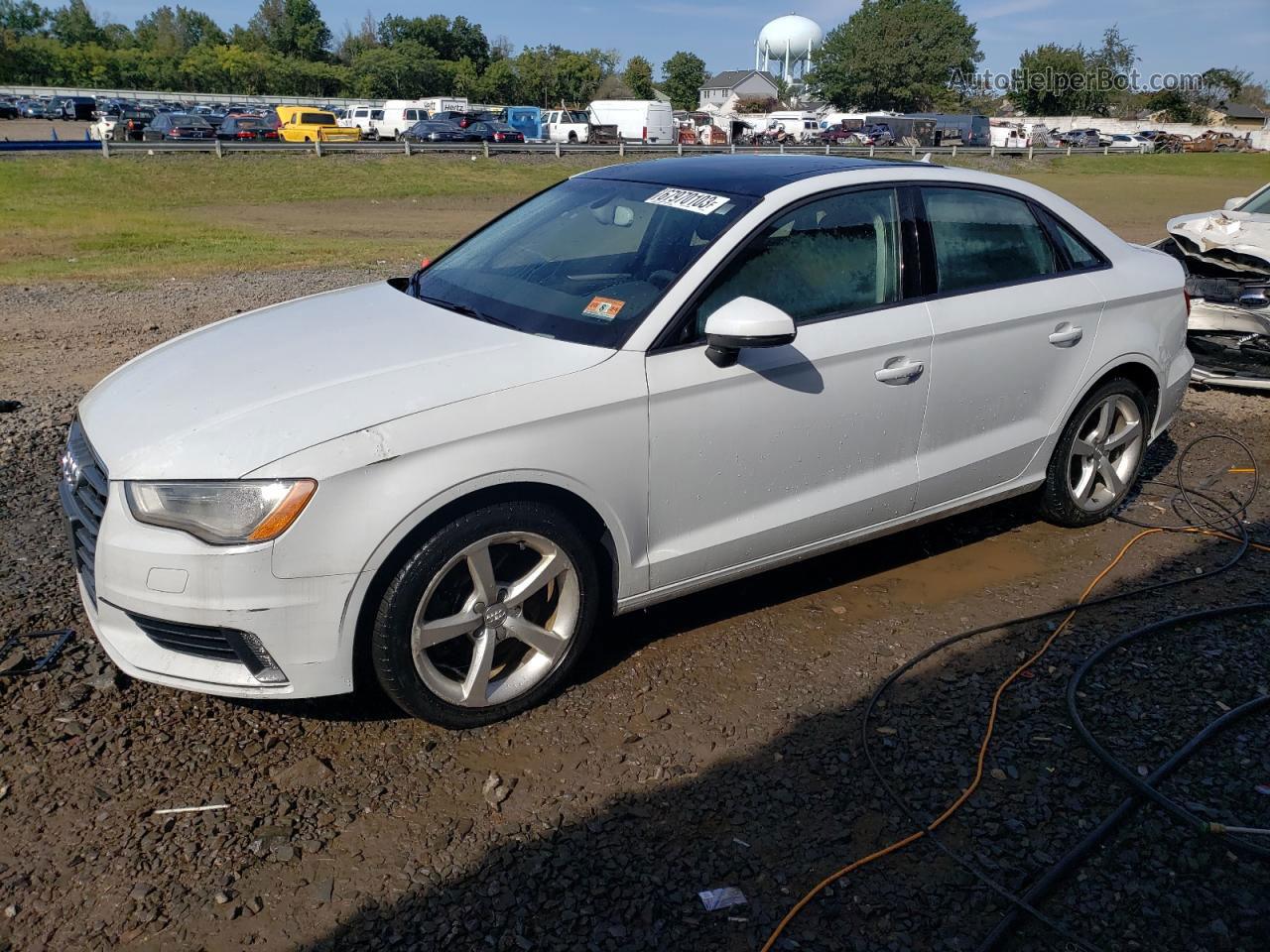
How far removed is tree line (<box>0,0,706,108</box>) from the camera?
99.0 metres

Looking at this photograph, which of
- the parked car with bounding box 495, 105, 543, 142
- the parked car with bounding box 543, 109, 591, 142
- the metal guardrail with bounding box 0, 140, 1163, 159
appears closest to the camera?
the metal guardrail with bounding box 0, 140, 1163, 159

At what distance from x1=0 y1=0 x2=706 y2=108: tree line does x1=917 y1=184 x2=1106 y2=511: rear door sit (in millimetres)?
108707

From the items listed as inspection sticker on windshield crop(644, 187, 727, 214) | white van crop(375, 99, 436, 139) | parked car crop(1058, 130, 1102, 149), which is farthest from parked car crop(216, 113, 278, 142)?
parked car crop(1058, 130, 1102, 149)

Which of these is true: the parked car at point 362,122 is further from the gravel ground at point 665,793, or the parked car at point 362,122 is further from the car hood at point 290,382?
the gravel ground at point 665,793

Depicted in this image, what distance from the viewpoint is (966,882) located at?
2846mm

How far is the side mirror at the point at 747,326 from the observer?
3.41 metres

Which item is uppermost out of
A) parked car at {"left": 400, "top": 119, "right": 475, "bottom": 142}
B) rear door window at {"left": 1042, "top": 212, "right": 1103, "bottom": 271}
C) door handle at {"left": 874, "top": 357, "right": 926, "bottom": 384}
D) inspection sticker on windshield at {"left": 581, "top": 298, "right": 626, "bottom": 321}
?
parked car at {"left": 400, "top": 119, "right": 475, "bottom": 142}

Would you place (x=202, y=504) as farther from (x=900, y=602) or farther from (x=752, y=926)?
(x=900, y=602)

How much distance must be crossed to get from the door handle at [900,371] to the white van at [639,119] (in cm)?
5440

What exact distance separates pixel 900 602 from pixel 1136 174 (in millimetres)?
46361

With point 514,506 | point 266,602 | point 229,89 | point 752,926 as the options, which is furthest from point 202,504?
point 229,89

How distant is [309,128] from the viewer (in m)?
44.2

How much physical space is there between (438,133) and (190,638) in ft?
151

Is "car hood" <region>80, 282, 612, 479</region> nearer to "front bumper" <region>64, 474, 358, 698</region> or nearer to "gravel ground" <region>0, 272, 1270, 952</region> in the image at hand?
"front bumper" <region>64, 474, 358, 698</region>
